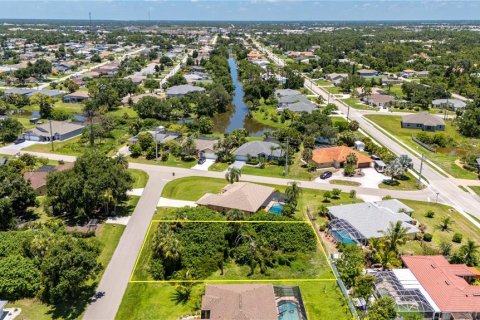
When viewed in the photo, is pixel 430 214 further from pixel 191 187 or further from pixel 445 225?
pixel 191 187

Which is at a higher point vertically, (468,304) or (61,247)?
(61,247)

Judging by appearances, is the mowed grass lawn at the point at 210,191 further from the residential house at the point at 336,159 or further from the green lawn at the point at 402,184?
the residential house at the point at 336,159

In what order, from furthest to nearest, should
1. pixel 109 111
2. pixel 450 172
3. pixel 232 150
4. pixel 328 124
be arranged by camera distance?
pixel 109 111 → pixel 328 124 → pixel 232 150 → pixel 450 172

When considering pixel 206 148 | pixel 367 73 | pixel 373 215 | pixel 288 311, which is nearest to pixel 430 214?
pixel 373 215

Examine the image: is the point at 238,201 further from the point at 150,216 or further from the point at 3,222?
the point at 3,222

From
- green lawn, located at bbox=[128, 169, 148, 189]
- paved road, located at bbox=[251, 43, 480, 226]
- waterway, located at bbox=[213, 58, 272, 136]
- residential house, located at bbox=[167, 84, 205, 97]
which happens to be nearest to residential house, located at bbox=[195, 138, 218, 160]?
green lawn, located at bbox=[128, 169, 148, 189]

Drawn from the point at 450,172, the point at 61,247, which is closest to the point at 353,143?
the point at 450,172

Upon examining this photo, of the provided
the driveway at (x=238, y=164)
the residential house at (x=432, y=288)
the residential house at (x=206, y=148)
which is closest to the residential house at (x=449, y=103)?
the residential house at (x=206, y=148)
